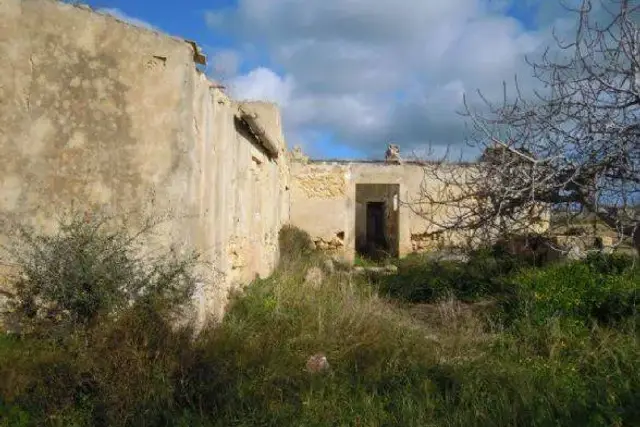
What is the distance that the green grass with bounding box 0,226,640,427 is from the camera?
13.5 ft

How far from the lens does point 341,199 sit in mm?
16844

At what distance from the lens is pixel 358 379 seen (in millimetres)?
4859

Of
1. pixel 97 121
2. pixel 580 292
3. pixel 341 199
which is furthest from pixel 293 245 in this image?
pixel 97 121

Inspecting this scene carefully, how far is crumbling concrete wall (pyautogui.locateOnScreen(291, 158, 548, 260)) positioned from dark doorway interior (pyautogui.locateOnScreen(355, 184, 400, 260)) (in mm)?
464

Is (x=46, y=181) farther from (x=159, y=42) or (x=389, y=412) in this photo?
(x=389, y=412)

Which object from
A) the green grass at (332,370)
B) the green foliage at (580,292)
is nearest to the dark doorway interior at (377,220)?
the green foliage at (580,292)

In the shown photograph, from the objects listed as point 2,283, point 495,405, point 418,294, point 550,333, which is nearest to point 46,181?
point 2,283

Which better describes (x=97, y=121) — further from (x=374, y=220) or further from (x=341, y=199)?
(x=374, y=220)

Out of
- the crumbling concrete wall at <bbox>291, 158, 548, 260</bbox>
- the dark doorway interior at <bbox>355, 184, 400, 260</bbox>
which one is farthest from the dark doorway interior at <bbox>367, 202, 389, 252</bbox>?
the crumbling concrete wall at <bbox>291, 158, 548, 260</bbox>

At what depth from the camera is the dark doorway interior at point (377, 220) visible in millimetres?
18348

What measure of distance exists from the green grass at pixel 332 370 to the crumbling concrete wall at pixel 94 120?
40.2 inches

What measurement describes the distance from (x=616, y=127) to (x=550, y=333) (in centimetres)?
268

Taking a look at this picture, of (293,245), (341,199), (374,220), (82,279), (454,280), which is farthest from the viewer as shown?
(374,220)

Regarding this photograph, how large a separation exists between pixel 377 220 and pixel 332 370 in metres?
19.8
